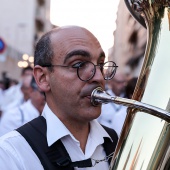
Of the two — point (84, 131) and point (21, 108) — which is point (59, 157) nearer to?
point (84, 131)

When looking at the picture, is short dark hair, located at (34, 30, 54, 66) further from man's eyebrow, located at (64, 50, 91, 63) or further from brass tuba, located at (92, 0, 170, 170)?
brass tuba, located at (92, 0, 170, 170)

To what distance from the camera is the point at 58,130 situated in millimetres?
1415

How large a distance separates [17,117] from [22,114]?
64 mm

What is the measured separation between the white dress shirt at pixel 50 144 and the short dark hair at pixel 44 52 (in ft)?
0.57

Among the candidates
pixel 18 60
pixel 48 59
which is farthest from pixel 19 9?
pixel 48 59

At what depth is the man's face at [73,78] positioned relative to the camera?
137cm

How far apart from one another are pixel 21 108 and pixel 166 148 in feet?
8.84

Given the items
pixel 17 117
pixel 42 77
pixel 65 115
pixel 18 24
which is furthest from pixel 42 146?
pixel 18 24

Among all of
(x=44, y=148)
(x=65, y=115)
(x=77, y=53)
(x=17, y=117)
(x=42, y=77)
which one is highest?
(x=77, y=53)

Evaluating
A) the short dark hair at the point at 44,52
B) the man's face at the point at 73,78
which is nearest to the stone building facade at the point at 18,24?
the short dark hair at the point at 44,52

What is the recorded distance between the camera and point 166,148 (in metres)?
1.20

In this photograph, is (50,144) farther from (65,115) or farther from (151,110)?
(151,110)

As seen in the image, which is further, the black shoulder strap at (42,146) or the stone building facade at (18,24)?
the stone building facade at (18,24)

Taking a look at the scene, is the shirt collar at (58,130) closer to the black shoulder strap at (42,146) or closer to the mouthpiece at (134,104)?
the black shoulder strap at (42,146)
